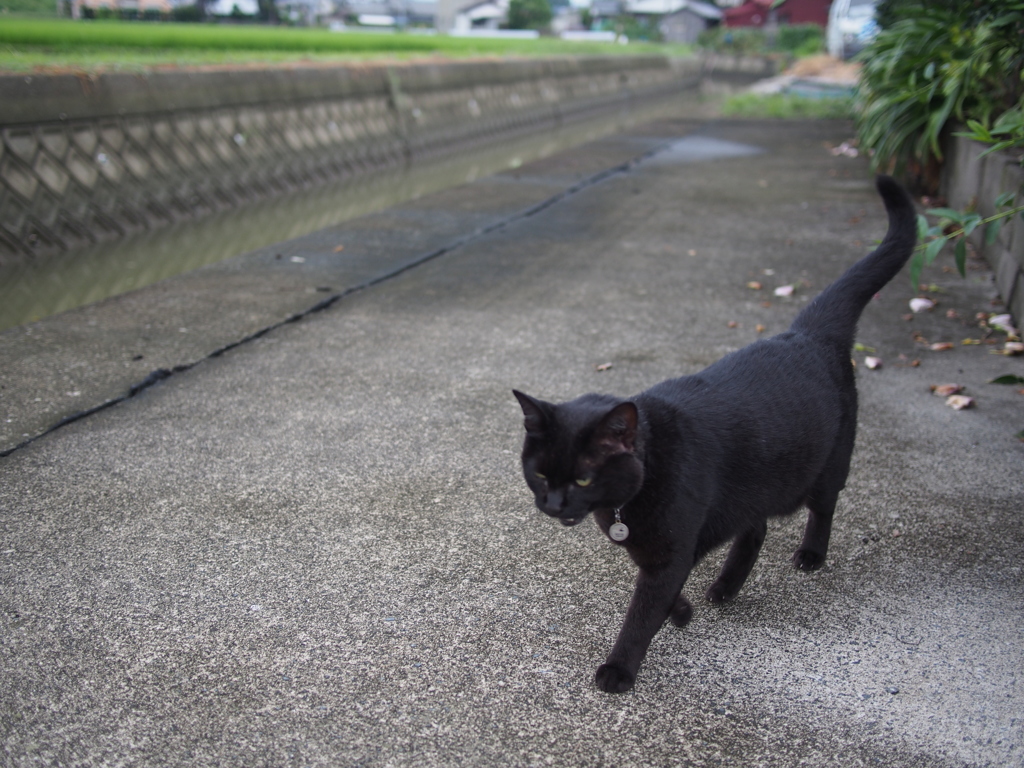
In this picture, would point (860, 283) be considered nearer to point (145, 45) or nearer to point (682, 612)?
point (682, 612)

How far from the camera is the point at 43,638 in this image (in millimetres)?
2031

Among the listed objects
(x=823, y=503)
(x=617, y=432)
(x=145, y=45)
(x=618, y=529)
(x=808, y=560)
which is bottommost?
(x=808, y=560)

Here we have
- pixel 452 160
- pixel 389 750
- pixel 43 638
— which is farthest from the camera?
pixel 452 160

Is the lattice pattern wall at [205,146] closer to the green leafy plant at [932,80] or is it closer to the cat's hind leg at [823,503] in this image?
the cat's hind leg at [823,503]

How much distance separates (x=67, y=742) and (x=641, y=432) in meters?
1.39

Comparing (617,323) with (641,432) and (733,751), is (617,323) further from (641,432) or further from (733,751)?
(733,751)

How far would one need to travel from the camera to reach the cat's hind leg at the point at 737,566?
221 centimetres

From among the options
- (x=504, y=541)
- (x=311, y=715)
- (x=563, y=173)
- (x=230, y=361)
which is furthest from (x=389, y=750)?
(x=563, y=173)

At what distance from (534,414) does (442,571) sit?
75 cm

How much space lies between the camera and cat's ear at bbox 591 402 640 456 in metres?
1.73

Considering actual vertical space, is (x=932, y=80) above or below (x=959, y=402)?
above

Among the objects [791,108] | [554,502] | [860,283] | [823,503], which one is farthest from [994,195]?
[791,108]

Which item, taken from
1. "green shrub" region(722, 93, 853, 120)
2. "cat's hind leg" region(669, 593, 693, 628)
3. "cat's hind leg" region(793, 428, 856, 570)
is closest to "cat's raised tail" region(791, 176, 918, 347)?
"cat's hind leg" region(793, 428, 856, 570)

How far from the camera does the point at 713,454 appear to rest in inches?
77.6
